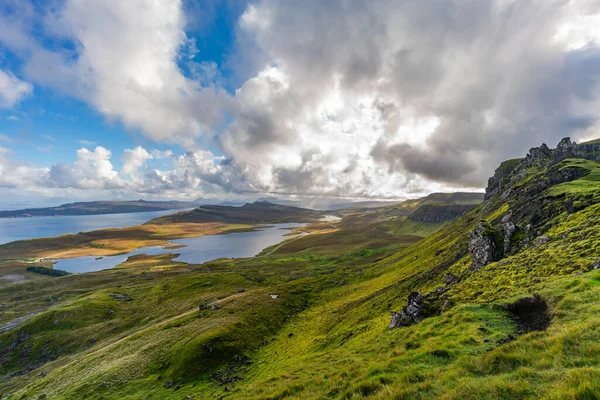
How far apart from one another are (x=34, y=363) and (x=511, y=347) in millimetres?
109707

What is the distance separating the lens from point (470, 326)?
19797mm

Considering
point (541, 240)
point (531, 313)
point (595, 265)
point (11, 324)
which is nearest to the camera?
point (531, 313)

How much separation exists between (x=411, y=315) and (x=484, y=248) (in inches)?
861

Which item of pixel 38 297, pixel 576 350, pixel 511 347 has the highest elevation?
pixel 576 350

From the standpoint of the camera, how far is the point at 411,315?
1150 inches

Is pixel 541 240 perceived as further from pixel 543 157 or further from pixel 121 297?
pixel 543 157

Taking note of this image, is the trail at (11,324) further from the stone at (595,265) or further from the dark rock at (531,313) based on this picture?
the stone at (595,265)

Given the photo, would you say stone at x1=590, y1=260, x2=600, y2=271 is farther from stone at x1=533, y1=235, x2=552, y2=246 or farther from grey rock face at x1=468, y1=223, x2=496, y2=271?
grey rock face at x1=468, y1=223, x2=496, y2=271

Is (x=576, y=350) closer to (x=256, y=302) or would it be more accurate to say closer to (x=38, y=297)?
(x=256, y=302)

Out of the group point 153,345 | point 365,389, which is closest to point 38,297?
point 153,345

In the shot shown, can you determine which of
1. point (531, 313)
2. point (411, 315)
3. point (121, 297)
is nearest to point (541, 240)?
point (531, 313)

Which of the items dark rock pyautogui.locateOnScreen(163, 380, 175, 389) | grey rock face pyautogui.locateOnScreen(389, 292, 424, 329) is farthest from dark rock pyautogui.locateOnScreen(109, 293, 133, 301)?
grey rock face pyautogui.locateOnScreen(389, 292, 424, 329)

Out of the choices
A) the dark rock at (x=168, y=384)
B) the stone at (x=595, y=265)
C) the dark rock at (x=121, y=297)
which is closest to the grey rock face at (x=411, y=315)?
the stone at (x=595, y=265)

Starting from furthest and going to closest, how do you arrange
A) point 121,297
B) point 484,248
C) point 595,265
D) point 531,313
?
point 121,297 < point 484,248 < point 595,265 < point 531,313
